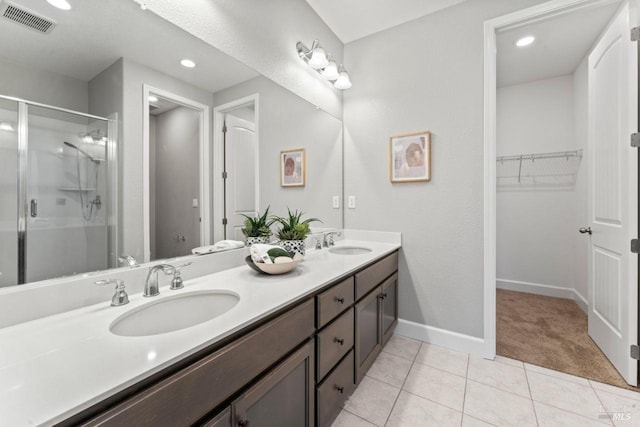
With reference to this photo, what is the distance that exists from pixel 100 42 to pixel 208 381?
118 cm

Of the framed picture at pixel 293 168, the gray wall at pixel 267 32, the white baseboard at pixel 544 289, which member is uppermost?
the gray wall at pixel 267 32

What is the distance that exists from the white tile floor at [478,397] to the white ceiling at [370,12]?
2.56 meters

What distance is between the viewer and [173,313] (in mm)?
1001

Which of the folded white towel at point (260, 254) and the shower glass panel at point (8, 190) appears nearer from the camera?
the shower glass panel at point (8, 190)

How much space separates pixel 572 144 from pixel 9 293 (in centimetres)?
430

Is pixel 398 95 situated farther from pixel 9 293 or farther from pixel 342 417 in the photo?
pixel 9 293

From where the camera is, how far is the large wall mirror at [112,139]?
811 mm

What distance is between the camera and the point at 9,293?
78 centimetres

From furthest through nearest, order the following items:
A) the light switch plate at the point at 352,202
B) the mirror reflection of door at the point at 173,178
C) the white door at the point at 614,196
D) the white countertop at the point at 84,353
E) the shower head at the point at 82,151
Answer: the light switch plate at the point at 352,202
the white door at the point at 614,196
the mirror reflection of door at the point at 173,178
the shower head at the point at 82,151
the white countertop at the point at 84,353

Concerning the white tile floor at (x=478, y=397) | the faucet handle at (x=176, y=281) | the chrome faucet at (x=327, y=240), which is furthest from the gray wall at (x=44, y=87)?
the white tile floor at (x=478, y=397)

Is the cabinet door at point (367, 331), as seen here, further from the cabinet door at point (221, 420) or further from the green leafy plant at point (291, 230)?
the cabinet door at point (221, 420)

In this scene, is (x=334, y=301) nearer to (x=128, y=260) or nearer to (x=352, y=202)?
(x=128, y=260)

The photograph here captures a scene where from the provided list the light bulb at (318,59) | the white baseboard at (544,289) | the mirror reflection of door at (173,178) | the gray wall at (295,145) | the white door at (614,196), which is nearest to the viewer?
the mirror reflection of door at (173,178)

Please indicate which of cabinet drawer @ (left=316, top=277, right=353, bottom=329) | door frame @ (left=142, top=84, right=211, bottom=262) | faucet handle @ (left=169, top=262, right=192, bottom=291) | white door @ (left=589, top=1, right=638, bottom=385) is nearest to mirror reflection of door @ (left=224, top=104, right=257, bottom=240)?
door frame @ (left=142, top=84, right=211, bottom=262)
